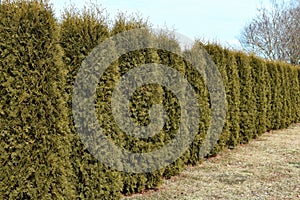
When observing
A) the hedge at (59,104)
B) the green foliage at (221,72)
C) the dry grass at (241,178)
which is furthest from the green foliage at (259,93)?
the hedge at (59,104)

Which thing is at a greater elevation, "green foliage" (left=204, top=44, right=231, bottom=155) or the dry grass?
"green foliage" (left=204, top=44, right=231, bottom=155)

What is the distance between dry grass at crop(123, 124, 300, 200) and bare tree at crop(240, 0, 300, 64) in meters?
15.2

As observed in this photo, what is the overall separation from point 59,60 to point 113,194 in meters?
2.05


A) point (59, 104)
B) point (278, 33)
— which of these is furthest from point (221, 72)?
point (278, 33)

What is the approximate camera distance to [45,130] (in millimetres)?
3928

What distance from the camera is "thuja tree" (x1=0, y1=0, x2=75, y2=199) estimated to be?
3.70 m

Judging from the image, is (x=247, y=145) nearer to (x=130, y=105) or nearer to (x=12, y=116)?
(x=130, y=105)

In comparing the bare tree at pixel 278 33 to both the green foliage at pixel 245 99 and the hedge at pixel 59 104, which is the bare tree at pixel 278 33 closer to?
the green foliage at pixel 245 99

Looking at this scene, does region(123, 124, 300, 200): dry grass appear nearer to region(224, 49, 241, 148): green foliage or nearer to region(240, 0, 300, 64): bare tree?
region(224, 49, 241, 148): green foliage

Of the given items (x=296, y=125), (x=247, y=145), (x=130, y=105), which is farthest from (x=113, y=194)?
(x=296, y=125)

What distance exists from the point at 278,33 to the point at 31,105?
73.4ft

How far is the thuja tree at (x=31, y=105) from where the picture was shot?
145 inches

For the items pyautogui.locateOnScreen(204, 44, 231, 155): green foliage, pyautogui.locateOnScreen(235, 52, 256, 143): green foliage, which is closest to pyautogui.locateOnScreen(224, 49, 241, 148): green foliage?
pyautogui.locateOnScreen(204, 44, 231, 155): green foliage

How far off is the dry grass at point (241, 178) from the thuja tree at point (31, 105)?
1.64 metres
